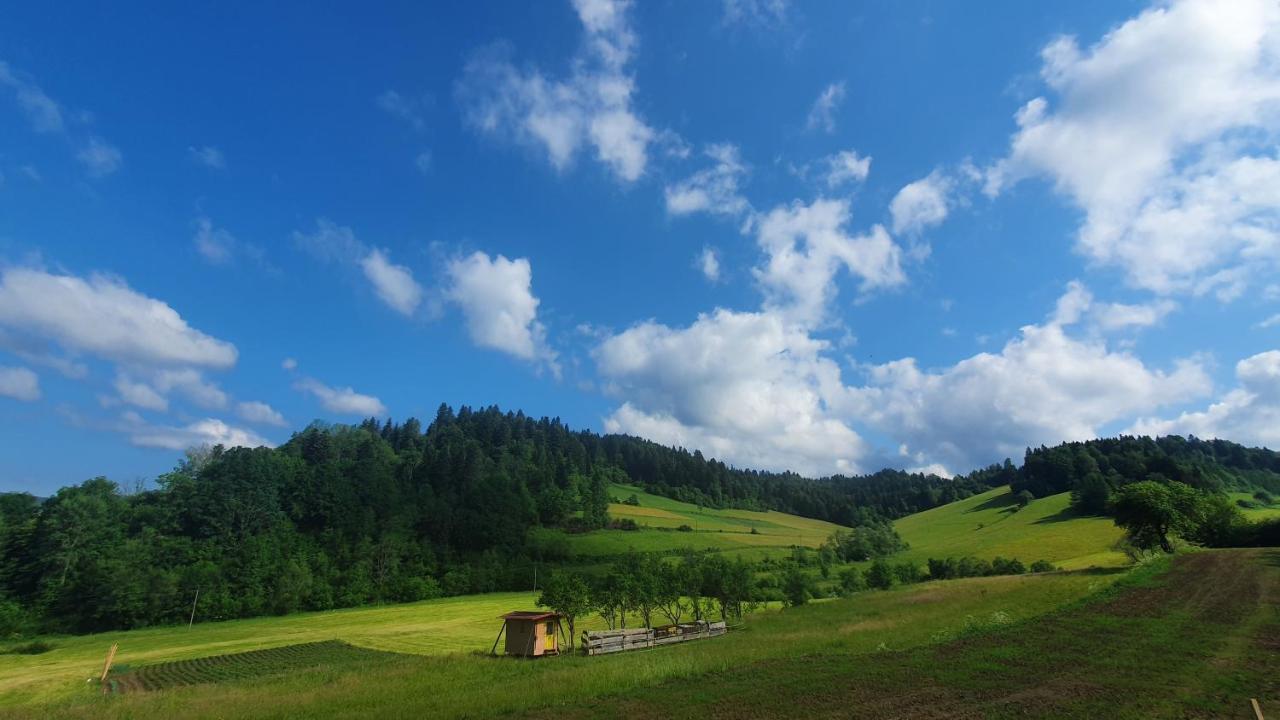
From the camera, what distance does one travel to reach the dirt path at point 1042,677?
17.8 meters

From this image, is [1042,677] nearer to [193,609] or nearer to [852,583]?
[852,583]

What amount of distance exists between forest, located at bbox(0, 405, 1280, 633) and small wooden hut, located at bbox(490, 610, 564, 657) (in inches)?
2852

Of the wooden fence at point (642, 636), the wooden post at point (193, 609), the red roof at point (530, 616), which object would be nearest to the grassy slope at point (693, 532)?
the wooden fence at point (642, 636)

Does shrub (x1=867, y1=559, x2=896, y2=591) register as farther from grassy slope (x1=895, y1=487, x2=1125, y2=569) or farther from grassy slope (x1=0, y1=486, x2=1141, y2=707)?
grassy slope (x1=0, y1=486, x2=1141, y2=707)

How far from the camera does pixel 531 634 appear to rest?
1679 inches

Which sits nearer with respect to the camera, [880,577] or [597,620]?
[597,620]

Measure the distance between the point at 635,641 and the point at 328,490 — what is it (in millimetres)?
111290

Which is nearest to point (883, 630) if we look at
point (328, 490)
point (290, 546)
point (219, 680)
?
point (219, 680)

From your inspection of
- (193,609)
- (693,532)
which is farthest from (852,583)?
(193,609)

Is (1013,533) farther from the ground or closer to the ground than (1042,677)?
farther from the ground

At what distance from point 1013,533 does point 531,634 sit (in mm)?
104493

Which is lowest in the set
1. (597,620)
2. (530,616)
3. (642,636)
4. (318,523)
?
(597,620)

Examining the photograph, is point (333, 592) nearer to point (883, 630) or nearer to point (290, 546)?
point (290, 546)

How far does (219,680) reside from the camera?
132ft
